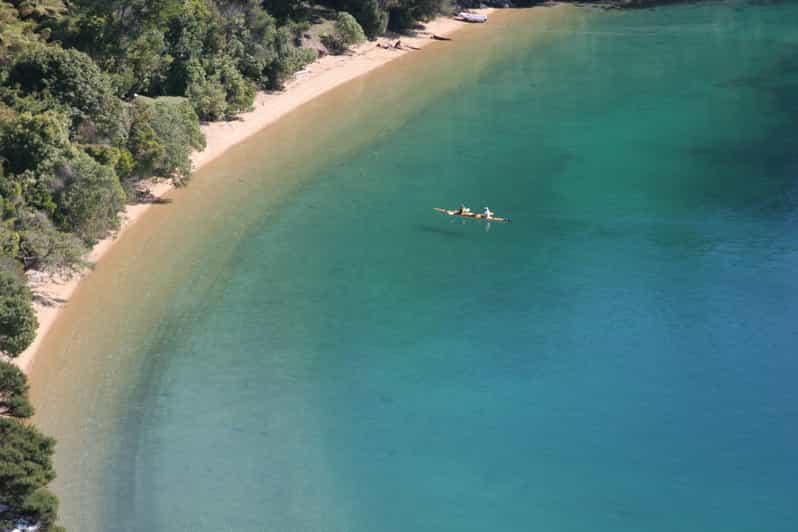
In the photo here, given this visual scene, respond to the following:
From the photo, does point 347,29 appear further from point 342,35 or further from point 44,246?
point 44,246

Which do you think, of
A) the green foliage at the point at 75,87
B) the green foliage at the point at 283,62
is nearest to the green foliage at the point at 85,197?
the green foliage at the point at 75,87

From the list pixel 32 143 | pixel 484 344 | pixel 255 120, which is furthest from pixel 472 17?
pixel 484 344

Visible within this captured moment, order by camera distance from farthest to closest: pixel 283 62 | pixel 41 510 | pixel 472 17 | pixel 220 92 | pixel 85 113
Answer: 1. pixel 472 17
2. pixel 283 62
3. pixel 220 92
4. pixel 85 113
5. pixel 41 510

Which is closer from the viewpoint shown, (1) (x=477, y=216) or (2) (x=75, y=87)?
(2) (x=75, y=87)

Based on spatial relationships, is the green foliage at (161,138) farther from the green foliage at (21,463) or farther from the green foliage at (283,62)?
the green foliage at (21,463)

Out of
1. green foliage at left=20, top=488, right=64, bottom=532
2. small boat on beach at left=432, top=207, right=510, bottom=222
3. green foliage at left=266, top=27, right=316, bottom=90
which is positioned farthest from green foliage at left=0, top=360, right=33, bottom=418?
green foliage at left=266, top=27, right=316, bottom=90

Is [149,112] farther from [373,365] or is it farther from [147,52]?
[373,365]

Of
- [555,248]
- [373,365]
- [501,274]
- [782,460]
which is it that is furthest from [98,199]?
[782,460]
